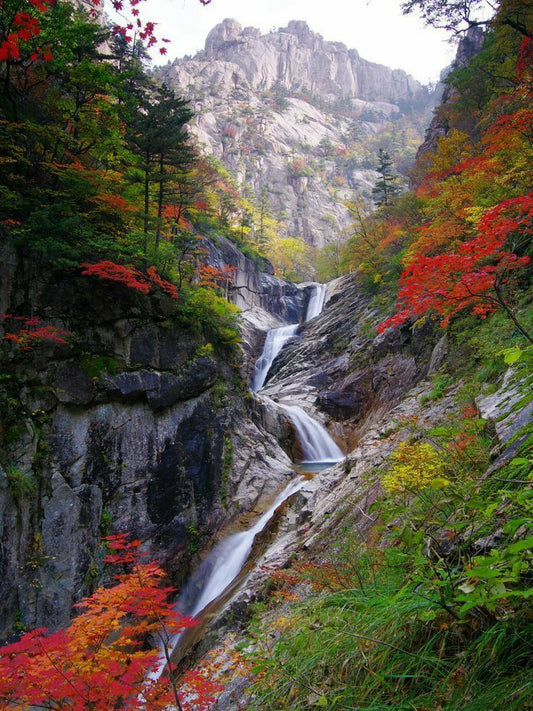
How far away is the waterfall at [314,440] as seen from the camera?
48.8 ft

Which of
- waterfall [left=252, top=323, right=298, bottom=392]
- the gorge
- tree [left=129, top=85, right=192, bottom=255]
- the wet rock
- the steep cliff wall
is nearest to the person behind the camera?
the gorge

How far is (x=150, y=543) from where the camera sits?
8.82m

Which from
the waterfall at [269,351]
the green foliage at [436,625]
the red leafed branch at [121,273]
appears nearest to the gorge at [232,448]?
the green foliage at [436,625]

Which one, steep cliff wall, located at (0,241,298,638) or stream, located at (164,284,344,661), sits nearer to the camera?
steep cliff wall, located at (0,241,298,638)

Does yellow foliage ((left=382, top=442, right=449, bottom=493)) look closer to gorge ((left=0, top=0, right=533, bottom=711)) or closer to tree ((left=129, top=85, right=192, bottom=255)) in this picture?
gorge ((left=0, top=0, right=533, bottom=711))

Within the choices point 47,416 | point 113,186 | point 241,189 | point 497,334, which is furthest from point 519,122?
point 241,189

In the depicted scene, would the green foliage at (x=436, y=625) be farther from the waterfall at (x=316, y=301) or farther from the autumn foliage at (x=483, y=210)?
the waterfall at (x=316, y=301)

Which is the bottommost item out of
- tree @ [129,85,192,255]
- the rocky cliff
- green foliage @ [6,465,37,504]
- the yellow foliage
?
the yellow foliage

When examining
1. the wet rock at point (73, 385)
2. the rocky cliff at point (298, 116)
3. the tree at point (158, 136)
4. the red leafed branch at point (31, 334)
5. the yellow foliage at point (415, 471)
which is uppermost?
the rocky cliff at point (298, 116)

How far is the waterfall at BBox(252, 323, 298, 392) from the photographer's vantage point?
78.3ft

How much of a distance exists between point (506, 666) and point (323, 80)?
12683 cm

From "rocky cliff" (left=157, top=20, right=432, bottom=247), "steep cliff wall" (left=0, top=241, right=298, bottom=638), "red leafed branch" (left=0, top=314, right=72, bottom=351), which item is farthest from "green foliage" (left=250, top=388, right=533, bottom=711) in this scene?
"rocky cliff" (left=157, top=20, right=432, bottom=247)

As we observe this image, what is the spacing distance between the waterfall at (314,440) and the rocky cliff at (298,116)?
39089 millimetres

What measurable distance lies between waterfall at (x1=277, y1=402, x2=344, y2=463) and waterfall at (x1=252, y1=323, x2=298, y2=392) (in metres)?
7.23
